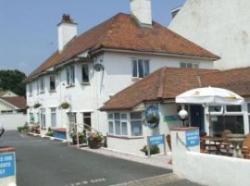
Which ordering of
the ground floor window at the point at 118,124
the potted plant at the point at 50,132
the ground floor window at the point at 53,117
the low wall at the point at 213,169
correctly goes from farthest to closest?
the ground floor window at the point at 53,117
the potted plant at the point at 50,132
the ground floor window at the point at 118,124
the low wall at the point at 213,169

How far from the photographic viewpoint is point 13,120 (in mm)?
57344

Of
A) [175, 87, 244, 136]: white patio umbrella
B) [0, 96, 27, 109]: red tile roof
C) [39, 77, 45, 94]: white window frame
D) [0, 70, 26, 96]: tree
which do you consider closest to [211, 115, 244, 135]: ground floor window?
[175, 87, 244, 136]: white patio umbrella

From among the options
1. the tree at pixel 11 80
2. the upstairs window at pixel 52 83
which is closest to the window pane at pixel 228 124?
the upstairs window at pixel 52 83

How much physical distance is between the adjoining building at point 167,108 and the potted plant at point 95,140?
0.84 metres

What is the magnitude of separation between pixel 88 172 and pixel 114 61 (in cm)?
1112

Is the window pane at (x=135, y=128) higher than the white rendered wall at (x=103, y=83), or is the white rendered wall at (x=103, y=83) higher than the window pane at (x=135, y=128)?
the white rendered wall at (x=103, y=83)

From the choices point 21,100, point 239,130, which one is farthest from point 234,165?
point 21,100

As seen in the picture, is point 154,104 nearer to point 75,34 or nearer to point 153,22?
point 153,22

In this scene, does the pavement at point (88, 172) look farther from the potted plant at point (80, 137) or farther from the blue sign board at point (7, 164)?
the potted plant at point (80, 137)

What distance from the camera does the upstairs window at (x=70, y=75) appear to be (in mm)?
29039

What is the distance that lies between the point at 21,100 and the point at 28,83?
2343 cm

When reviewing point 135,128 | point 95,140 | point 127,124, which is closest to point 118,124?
point 127,124

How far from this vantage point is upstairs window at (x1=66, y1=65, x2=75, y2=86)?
2904 cm

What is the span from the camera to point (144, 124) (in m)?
20.2
